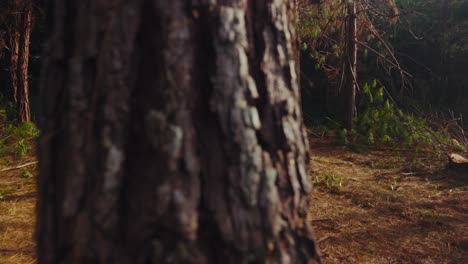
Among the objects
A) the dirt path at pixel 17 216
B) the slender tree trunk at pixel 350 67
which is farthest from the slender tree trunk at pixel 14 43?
the slender tree trunk at pixel 350 67

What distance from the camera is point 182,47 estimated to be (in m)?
1.12

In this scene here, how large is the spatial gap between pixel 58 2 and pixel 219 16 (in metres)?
0.40

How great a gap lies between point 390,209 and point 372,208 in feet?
0.50

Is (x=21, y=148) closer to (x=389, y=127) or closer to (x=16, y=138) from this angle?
(x=16, y=138)

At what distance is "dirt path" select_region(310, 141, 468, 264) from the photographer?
3.33 meters

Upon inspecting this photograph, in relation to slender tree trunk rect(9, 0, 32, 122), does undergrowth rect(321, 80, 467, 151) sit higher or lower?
lower

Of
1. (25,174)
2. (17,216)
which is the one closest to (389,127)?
(25,174)

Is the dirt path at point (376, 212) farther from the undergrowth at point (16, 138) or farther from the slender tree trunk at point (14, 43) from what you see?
the slender tree trunk at point (14, 43)

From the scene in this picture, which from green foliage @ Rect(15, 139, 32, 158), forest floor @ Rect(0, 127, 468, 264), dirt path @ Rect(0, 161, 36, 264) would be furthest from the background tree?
dirt path @ Rect(0, 161, 36, 264)

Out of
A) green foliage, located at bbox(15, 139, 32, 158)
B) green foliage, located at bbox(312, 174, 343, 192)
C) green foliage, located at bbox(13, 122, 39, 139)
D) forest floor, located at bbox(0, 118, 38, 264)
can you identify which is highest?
green foliage, located at bbox(13, 122, 39, 139)

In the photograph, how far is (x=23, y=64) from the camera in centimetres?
709

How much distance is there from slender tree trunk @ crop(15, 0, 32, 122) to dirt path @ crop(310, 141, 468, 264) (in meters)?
4.29

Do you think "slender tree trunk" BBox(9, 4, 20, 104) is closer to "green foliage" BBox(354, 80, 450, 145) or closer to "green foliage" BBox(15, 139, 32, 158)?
"green foliage" BBox(15, 139, 32, 158)

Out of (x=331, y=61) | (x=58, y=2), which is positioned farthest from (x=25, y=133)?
(x=58, y=2)
